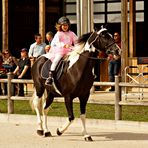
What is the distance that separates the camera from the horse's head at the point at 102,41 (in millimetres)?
11859

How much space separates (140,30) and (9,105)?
988 centimetres

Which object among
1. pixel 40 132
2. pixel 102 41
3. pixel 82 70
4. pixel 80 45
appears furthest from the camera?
pixel 40 132

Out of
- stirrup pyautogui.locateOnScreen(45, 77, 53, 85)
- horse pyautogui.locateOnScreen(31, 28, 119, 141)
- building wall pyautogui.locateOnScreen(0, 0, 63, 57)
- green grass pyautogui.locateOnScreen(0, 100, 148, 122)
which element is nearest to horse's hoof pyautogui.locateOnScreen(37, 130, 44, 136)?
horse pyautogui.locateOnScreen(31, 28, 119, 141)

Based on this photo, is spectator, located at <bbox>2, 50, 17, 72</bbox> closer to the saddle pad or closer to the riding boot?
the saddle pad

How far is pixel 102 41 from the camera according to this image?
39.3ft

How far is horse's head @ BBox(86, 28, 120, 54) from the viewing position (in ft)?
38.9

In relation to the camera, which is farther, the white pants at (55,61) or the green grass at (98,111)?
the green grass at (98,111)

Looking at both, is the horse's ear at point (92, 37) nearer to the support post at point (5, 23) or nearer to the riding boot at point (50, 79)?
the riding boot at point (50, 79)

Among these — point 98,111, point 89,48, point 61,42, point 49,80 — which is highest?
point 61,42

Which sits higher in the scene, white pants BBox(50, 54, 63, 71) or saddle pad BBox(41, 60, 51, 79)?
white pants BBox(50, 54, 63, 71)

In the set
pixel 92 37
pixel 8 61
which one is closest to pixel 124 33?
pixel 8 61

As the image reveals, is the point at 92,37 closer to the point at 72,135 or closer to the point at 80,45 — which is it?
the point at 80,45

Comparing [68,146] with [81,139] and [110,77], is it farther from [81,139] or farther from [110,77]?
[110,77]

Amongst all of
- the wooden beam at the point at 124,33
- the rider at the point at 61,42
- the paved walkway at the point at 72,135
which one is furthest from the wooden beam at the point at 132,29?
the rider at the point at 61,42
